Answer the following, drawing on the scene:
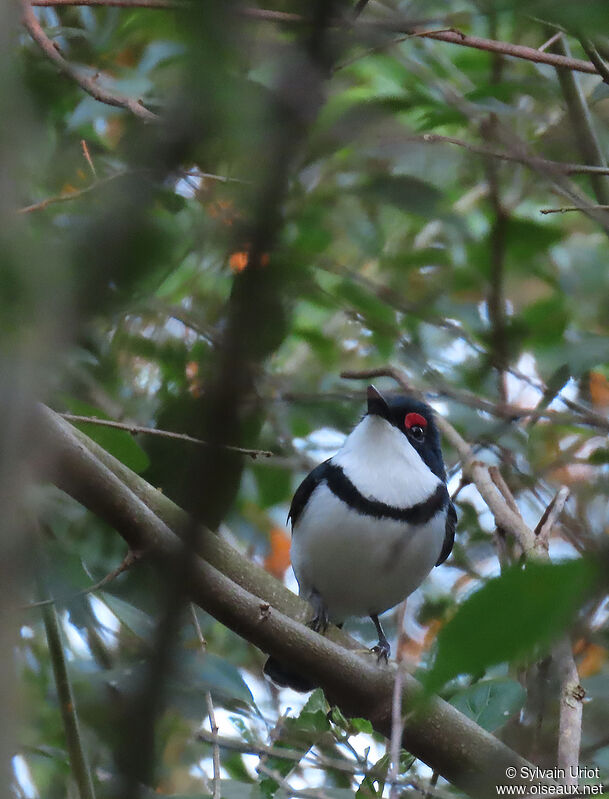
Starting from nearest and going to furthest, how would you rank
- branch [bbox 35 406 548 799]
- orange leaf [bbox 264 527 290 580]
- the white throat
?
1. branch [bbox 35 406 548 799]
2. the white throat
3. orange leaf [bbox 264 527 290 580]

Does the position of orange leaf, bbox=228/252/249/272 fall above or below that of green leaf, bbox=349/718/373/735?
above

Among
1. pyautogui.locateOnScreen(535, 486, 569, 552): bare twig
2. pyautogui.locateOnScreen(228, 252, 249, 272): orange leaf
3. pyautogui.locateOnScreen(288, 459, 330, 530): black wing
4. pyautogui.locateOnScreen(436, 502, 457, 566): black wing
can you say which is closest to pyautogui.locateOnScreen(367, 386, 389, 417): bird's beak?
pyautogui.locateOnScreen(288, 459, 330, 530): black wing

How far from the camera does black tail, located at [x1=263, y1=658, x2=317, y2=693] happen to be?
3812mm

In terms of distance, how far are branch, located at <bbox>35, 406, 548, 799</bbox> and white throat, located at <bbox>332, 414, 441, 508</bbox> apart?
83 centimetres

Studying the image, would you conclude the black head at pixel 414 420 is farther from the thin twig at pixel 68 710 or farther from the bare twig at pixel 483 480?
the thin twig at pixel 68 710

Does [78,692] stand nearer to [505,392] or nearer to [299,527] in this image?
[299,527]

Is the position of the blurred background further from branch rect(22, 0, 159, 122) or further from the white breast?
the white breast

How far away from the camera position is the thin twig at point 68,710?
263 cm

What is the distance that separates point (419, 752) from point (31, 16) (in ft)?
7.80

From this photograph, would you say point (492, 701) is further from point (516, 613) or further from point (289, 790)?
point (516, 613)

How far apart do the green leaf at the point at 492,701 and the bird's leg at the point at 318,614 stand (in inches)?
22.4

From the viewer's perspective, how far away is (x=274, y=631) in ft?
8.12

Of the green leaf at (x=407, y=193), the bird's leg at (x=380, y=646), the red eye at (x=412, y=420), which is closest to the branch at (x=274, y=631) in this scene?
the bird's leg at (x=380, y=646)

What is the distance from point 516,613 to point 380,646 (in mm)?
3054
